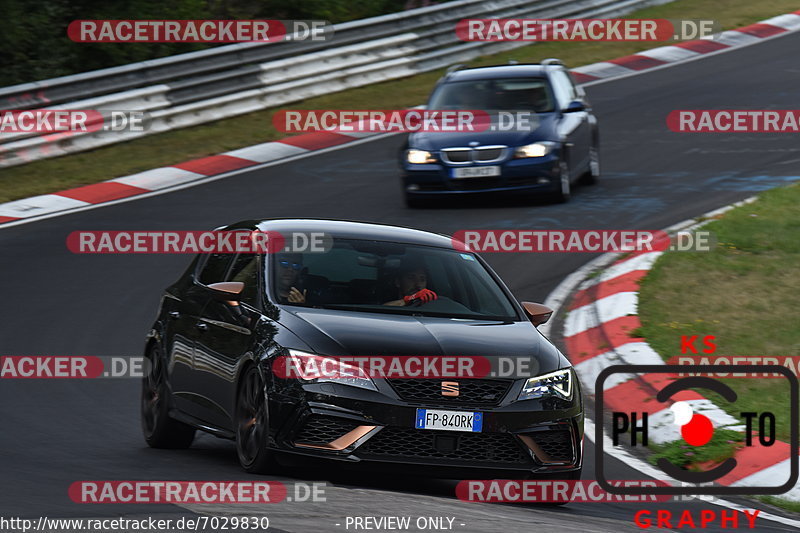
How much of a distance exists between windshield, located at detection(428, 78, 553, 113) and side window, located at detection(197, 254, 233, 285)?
9.29m

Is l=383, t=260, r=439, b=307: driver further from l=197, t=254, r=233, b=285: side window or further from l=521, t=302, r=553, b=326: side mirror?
l=197, t=254, r=233, b=285: side window

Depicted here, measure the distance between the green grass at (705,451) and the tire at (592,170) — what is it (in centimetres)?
997

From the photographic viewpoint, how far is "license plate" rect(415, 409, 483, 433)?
7.54 meters

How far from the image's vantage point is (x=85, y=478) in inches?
302

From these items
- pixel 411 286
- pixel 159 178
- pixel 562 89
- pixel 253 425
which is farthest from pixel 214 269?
pixel 562 89

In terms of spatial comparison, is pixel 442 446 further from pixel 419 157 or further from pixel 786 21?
pixel 786 21

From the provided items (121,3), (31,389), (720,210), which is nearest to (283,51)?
(121,3)

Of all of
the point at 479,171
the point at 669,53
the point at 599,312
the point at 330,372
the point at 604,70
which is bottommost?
the point at 669,53

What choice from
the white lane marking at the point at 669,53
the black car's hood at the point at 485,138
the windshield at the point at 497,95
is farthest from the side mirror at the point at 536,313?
the white lane marking at the point at 669,53

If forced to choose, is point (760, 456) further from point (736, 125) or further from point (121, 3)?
point (121, 3)

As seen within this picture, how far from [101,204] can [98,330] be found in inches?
216

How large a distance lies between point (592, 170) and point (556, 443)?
38.3 ft

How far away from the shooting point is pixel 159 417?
930 centimetres

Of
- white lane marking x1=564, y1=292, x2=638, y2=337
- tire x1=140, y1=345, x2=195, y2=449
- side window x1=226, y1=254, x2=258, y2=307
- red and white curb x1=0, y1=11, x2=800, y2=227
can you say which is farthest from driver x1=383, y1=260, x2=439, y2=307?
red and white curb x1=0, y1=11, x2=800, y2=227
